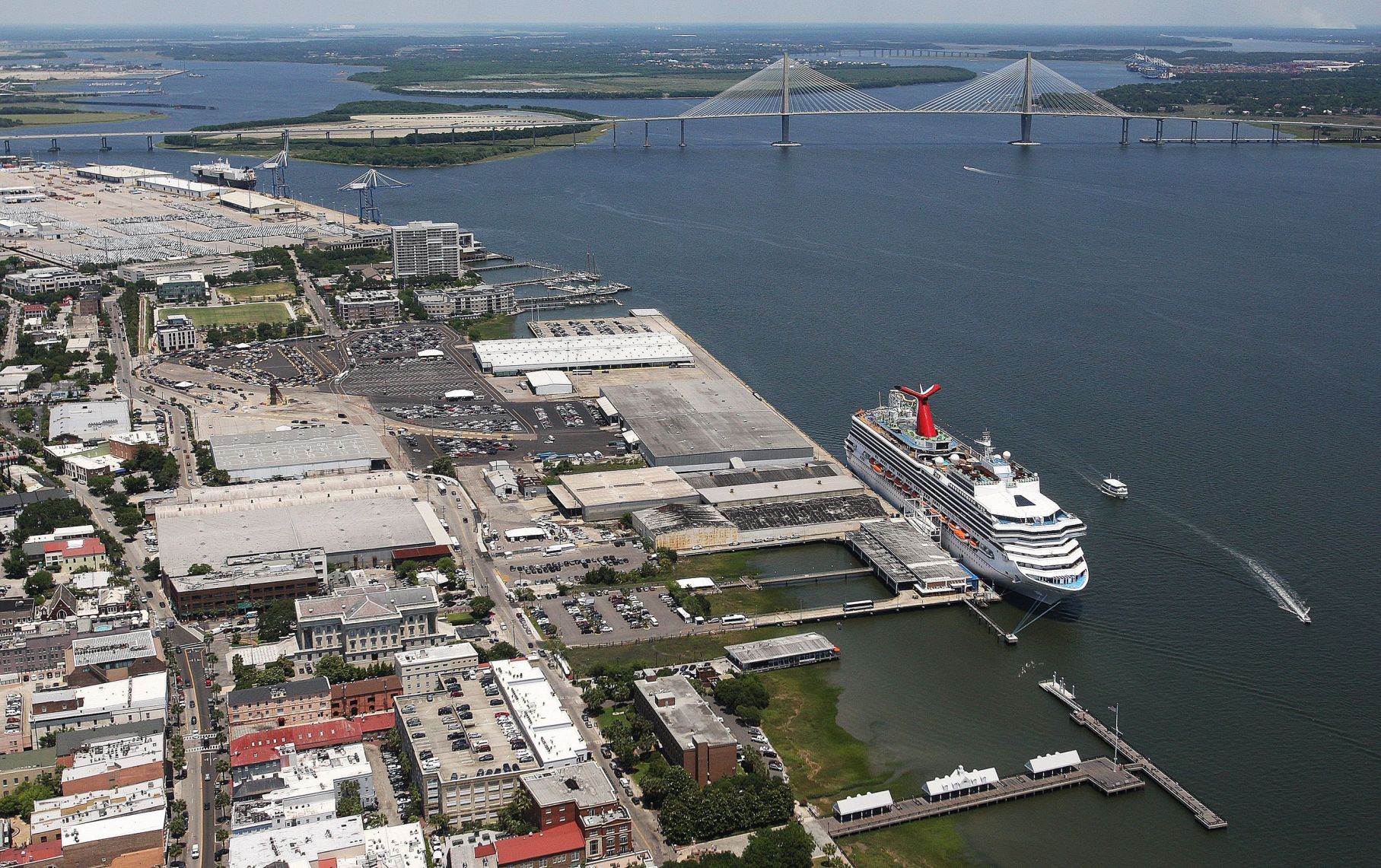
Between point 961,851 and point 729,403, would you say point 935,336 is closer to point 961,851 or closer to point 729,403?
point 729,403

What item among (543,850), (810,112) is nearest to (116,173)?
(810,112)

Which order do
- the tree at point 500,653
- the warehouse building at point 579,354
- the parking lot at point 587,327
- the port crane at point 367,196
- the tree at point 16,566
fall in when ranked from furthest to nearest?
the port crane at point 367,196 → the parking lot at point 587,327 → the warehouse building at point 579,354 → the tree at point 16,566 → the tree at point 500,653

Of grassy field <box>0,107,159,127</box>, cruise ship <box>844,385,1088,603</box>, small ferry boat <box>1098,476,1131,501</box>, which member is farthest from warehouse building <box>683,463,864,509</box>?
grassy field <box>0,107,159,127</box>

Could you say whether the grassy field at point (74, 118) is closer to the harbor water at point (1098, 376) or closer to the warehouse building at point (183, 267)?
the harbor water at point (1098, 376)

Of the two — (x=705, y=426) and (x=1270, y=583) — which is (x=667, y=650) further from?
(x=1270, y=583)

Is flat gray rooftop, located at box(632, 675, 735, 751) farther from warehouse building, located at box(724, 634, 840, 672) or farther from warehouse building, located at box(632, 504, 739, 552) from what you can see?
warehouse building, located at box(632, 504, 739, 552)

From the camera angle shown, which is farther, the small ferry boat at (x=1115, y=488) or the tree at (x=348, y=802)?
the small ferry boat at (x=1115, y=488)

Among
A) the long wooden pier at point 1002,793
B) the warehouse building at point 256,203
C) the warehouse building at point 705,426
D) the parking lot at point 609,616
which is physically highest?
the warehouse building at point 256,203

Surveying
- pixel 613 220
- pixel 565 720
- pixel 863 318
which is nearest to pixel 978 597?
pixel 565 720

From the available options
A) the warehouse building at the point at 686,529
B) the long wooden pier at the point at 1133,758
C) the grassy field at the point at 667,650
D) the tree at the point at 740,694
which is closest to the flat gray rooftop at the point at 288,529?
the warehouse building at the point at 686,529
